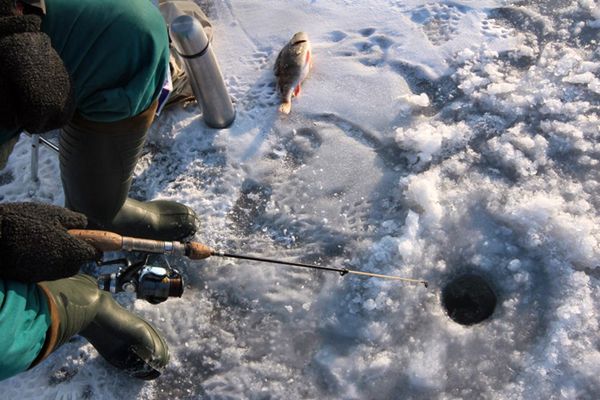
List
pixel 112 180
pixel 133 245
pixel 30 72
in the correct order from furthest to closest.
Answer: pixel 112 180, pixel 133 245, pixel 30 72

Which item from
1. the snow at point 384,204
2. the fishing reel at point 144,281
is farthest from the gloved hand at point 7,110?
the snow at point 384,204

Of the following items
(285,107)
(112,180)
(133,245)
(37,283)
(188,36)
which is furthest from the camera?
(285,107)

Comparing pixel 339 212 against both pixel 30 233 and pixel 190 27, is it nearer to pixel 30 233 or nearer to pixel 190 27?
pixel 190 27

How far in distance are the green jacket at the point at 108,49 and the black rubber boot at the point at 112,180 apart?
18cm

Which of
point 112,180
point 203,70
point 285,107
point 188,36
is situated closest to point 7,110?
point 112,180

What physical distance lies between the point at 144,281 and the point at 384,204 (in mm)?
1532

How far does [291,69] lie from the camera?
12.2ft

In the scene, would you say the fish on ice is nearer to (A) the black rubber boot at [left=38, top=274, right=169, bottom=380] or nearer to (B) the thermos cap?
(B) the thermos cap

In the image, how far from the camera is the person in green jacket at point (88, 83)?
1688 millimetres

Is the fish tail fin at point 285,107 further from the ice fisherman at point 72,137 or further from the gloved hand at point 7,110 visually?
the gloved hand at point 7,110

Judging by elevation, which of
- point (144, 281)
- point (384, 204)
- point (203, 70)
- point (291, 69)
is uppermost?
point (203, 70)

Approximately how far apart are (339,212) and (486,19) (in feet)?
6.69

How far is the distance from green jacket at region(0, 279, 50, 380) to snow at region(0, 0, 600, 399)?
106 cm

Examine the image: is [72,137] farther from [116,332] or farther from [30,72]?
[116,332]
